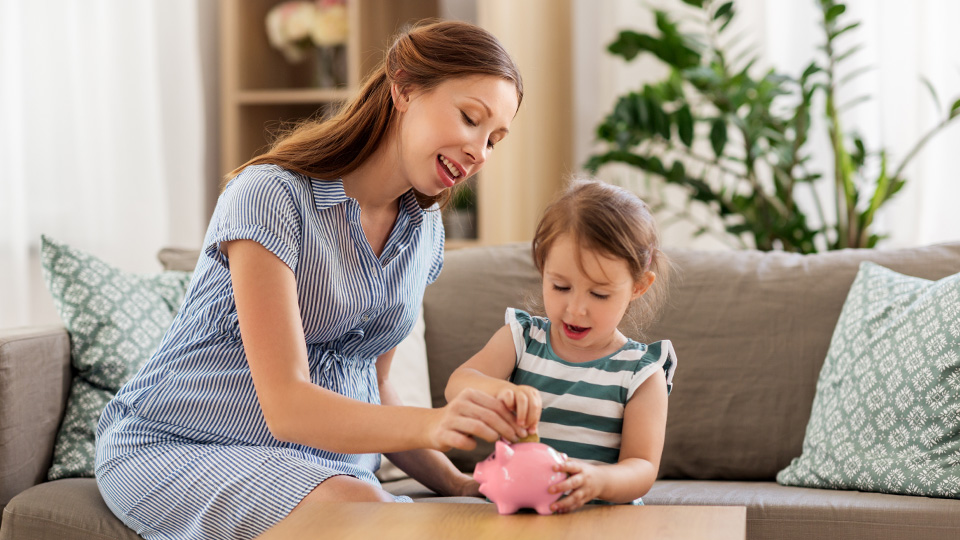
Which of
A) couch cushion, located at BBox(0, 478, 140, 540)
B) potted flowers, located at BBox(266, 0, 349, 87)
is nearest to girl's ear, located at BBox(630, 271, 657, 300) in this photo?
couch cushion, located at BBox(0, 478, 140, 540)

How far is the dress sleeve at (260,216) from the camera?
1.20 metres

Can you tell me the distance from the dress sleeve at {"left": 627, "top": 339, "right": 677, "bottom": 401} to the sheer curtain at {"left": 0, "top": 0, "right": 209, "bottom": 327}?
178 centimetres

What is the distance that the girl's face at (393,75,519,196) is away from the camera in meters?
1.27

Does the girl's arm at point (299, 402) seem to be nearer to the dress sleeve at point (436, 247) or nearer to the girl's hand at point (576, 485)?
the girl's hand at point (576, 485)

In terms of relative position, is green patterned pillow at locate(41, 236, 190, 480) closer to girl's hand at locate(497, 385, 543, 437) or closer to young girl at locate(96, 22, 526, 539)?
young girl at locate(96, 22, 526, 539)

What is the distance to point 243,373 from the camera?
1.34 metres

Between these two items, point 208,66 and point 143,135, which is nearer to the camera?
point 143,135

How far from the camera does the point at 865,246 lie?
2.40m

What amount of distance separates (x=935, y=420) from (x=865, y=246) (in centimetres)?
91

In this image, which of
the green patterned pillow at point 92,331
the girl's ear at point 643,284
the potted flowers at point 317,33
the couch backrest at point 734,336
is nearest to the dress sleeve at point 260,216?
the girl's ear at point 643,284

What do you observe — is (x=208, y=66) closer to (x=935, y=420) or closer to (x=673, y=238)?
(x=673, y=238)

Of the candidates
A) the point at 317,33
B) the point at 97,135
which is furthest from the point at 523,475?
the point at 317,33

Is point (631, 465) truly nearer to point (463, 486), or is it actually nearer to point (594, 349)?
point (594, 349)

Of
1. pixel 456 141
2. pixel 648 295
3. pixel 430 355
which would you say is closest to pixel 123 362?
pixel 430 355
